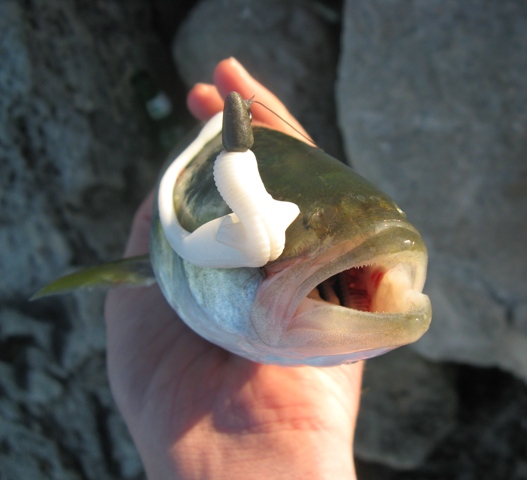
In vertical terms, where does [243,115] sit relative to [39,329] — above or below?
above

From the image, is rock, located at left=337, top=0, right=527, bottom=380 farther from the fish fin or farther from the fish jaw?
the fish jaw

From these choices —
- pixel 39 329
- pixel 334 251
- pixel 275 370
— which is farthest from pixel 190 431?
pixel 39 329

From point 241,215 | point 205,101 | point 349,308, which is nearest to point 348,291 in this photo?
point 349,308

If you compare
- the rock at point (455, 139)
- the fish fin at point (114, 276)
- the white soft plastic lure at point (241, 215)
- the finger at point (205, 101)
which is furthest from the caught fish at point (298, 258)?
the rock at point (455, 139)

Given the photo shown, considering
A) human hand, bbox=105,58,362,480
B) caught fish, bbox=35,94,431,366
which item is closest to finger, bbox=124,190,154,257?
human hand, bbox=105,58,362,480

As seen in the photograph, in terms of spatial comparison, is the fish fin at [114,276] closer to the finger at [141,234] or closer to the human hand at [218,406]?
the human hand at [218,406]

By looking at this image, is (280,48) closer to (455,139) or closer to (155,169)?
(155,169)

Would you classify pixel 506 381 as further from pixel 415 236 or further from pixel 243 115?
pixel 243 115
